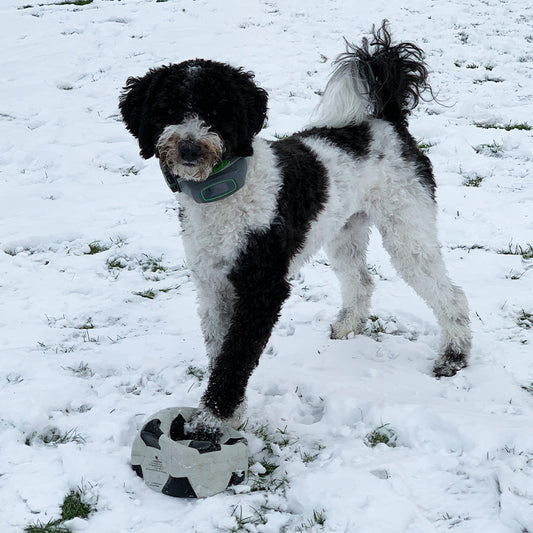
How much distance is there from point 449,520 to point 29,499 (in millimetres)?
2036

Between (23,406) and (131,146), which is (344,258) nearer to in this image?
(23,406)

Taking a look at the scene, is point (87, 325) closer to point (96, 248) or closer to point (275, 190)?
point (96, 248)

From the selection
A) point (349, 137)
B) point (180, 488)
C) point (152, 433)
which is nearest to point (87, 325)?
point (152, 433)

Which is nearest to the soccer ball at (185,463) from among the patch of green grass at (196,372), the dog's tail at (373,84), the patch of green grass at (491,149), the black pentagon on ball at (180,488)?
the black pentagon on ball at (180,488)

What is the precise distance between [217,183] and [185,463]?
4.95 feet

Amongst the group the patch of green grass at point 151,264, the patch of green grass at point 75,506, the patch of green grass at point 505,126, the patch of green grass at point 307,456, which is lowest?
the patch of green grass at point 151,264

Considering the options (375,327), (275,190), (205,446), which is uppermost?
(275,190)

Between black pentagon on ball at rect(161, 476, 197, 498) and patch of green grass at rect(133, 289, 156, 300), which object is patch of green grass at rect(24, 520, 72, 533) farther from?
patch of green grass at rect(133, 289, 156, 300)

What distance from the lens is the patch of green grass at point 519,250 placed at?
581 cm

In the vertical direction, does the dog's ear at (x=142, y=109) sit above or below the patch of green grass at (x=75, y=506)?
above

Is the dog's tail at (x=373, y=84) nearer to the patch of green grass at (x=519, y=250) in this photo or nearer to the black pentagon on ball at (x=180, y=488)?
the patch of green grass at (x=519, y=250)

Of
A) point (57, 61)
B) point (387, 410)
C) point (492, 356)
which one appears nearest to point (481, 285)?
point (492, 356)

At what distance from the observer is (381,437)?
139 inches

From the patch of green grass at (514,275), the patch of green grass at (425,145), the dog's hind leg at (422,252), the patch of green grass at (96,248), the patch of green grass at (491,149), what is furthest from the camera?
the patch of green grass at (425,145)
